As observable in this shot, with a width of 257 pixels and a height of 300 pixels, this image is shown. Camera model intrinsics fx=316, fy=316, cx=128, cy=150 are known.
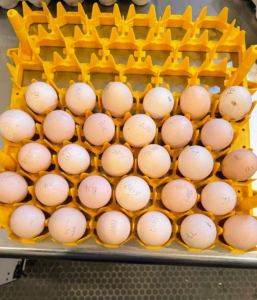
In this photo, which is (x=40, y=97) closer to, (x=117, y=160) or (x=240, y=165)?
(x=117, y=160)

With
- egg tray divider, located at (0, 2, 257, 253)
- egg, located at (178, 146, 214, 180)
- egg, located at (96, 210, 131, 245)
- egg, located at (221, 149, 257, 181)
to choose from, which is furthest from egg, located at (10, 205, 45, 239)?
egg, located at (221, 149, 257, 181)

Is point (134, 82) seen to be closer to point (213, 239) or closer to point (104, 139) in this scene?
point (104, 139)

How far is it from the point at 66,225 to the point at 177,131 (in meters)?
0.33

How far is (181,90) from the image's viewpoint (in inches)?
33.5

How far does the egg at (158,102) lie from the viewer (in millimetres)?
764

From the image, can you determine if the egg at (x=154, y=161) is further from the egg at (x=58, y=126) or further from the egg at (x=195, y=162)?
the egg at (x=58, y=126)

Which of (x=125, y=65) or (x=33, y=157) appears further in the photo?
(x=125, y=65)

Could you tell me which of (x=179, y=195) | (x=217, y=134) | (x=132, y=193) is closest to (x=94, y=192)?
(x=132, y=193)

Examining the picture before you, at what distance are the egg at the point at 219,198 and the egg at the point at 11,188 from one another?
425mm

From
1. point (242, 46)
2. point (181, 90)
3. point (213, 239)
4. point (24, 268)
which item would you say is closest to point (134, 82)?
point (181, 90)

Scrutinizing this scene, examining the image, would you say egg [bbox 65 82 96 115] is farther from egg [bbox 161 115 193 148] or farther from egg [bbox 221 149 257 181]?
egg [bbox 221 149 257 181]

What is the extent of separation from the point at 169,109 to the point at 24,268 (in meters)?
0.80

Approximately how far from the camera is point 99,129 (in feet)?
2.43

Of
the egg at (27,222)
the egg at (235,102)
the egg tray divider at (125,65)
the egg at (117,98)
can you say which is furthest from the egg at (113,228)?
the egg at (235,102)
